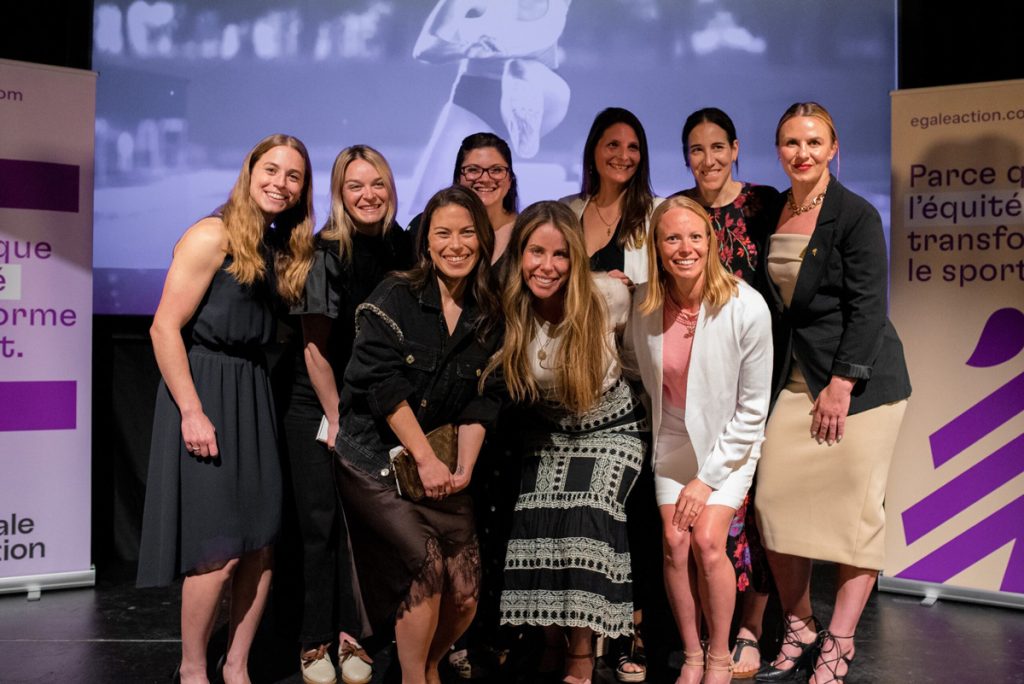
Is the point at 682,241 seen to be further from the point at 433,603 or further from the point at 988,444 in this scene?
the point at 988,444

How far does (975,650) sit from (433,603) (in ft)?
6.89

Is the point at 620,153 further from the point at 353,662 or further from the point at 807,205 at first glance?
the point at 353,662

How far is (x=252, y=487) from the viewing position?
3049 millimetres

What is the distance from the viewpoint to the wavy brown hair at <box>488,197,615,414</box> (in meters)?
3.12

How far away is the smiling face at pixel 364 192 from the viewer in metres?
3.30

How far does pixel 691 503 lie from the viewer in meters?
3.09

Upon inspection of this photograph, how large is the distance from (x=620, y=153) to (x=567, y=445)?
112 centimetres

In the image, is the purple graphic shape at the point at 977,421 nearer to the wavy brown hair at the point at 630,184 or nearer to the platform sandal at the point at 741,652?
the platform sandal at the point at 741,652

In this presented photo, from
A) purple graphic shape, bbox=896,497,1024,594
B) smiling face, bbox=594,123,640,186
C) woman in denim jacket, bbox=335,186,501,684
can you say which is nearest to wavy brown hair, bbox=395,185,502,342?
woman in denim jacket, bbox=335,186,501,684

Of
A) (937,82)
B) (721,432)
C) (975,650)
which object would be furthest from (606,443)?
(937,82)

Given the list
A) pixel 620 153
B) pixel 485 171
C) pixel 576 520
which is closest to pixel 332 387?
pixel 576 520

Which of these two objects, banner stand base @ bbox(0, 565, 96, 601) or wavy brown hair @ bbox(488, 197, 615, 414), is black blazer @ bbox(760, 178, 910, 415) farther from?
banner stand base @ bbox(0, 565, 96, 601)

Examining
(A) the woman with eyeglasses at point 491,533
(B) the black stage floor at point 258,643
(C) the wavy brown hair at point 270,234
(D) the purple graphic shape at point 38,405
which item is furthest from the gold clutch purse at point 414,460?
(D) the purple graphic shape at point 38,405

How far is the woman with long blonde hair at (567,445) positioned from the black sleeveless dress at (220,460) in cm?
76
